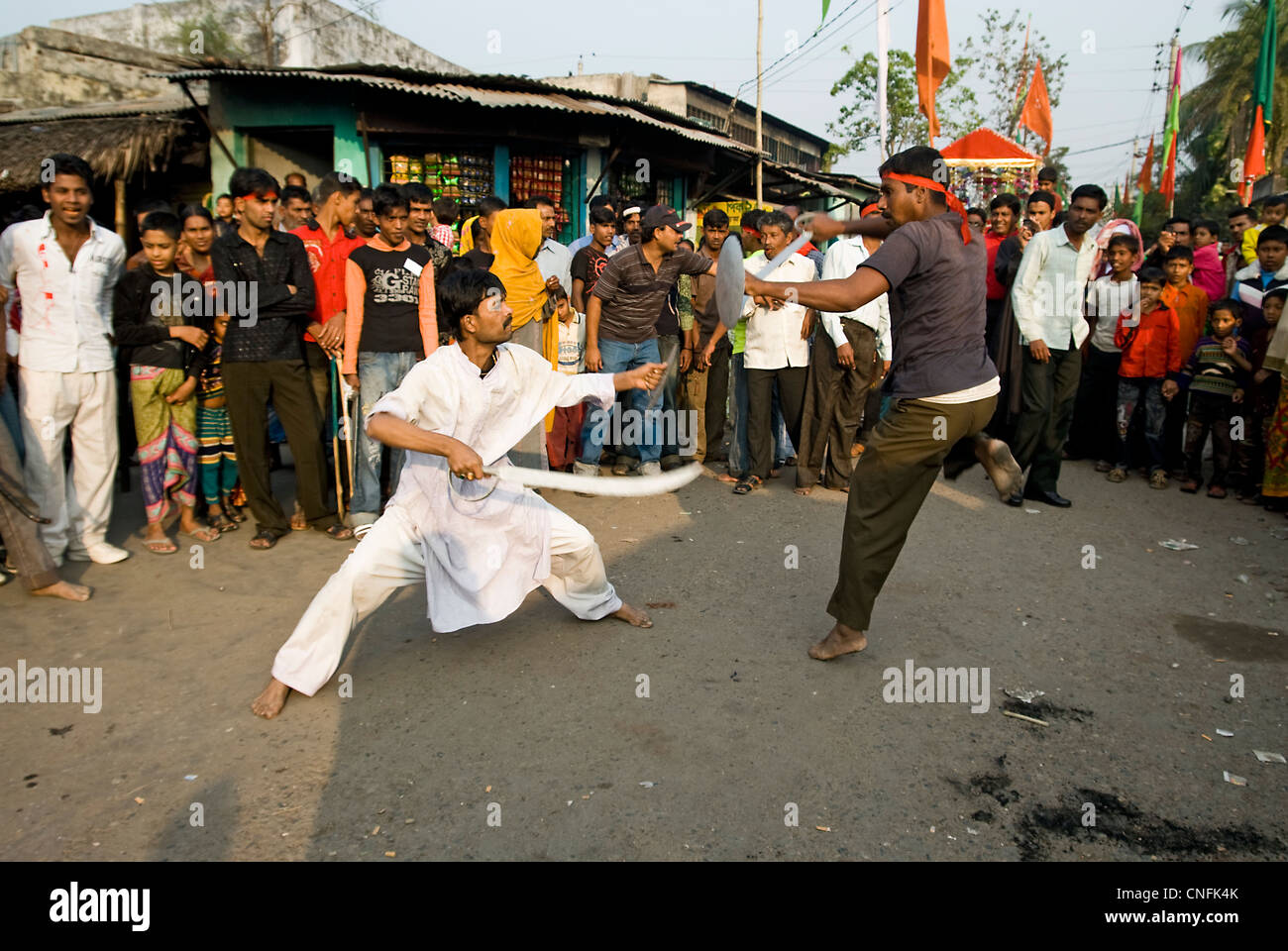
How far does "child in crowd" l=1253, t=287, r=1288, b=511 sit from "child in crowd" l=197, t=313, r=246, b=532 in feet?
22.3

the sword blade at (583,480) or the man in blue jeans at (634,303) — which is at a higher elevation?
the man in blue jeans at (634,303)

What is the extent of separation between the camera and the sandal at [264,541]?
527 cm

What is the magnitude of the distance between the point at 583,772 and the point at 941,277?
7.74ft

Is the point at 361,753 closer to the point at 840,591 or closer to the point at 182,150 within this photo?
the point at 840,591

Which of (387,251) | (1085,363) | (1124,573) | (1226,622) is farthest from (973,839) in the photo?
(1085,363)

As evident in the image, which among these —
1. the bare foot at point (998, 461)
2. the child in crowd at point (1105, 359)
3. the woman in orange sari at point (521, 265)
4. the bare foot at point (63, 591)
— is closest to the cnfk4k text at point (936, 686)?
the bare foot at point (998, 461)

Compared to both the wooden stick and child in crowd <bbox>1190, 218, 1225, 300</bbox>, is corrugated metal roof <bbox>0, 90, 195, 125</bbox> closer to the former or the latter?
child in crowd <bbox>1190, 218, 1225, 300</bbox>

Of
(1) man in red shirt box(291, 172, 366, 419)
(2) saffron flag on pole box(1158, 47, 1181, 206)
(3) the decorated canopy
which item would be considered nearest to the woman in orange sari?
(1) man in red shirt box(291, 172, 366, 419)

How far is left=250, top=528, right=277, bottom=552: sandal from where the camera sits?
17.3 ft

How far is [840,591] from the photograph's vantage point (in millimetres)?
3803

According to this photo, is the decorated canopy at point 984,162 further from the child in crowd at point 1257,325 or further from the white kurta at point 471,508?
the white kurta at point 471,508

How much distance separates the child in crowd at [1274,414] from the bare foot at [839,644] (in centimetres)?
415

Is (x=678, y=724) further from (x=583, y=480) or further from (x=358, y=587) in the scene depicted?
(x=358, y=587)

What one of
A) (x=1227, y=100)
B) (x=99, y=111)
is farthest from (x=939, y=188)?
(x=1227, y=100)
